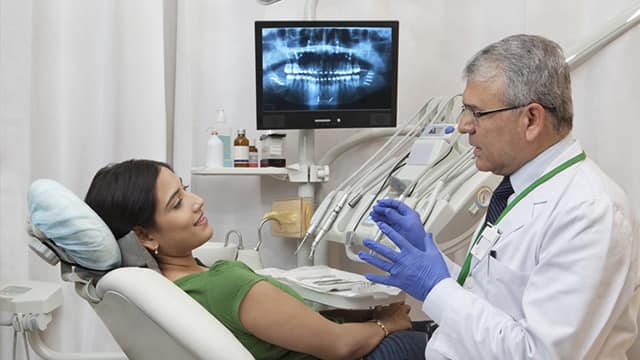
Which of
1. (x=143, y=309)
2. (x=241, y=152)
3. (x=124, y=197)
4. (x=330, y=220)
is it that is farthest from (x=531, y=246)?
(x=241, y=152)

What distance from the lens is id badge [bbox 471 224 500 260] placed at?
135 centimetres

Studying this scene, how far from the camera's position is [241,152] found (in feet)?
8.52

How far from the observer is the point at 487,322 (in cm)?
123

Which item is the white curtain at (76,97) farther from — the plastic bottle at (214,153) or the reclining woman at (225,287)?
the reclining woman at (225,287)

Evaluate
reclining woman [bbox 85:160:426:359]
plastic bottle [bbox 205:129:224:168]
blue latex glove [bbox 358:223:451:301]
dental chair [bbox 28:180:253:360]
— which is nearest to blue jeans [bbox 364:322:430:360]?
reclining woman [bbox 85:160:426:359]

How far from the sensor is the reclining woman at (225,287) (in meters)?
1.37

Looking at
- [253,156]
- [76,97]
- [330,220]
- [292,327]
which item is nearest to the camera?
[292,327]

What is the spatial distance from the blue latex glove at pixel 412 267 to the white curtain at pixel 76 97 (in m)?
1.15

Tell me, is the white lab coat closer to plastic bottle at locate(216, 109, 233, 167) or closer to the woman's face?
the woman's face

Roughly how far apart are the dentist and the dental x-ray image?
1.09 m

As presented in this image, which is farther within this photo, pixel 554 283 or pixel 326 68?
pixel 326 68

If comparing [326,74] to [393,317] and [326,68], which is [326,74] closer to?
[326,68]

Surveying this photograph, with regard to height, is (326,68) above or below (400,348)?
above

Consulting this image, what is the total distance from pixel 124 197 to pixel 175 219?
4.7 inches
